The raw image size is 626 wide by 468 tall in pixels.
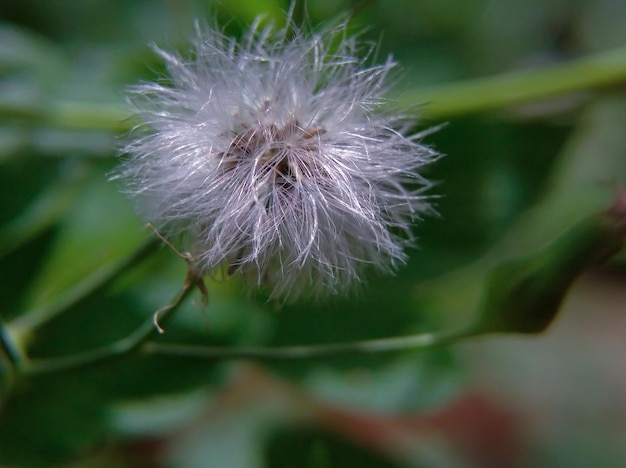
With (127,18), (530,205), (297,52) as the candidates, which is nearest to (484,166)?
(530,205)

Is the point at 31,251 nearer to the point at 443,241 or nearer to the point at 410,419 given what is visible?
the point at 443,241

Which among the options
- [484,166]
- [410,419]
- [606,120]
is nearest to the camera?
[484,166]

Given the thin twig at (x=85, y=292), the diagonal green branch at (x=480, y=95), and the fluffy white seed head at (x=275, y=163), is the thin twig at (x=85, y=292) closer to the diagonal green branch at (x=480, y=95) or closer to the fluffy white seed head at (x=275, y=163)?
the fluffy white seed head at (x=275, y=163)

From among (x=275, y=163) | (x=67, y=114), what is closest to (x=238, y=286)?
(x=275, y=163)

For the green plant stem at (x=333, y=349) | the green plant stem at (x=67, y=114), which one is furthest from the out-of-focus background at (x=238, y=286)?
the green plant stem at (x=333, y=349)

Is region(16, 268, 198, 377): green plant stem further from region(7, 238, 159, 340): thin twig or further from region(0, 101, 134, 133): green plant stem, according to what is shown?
region(0, 101, 134, 133): green plant stem

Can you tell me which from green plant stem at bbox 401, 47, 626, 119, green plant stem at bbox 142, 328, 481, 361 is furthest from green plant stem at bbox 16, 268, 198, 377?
green plant stem at bbox 401, 47, 626, 119
